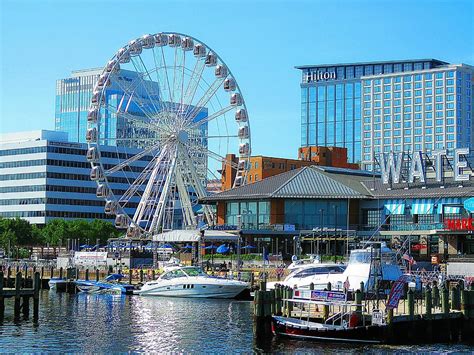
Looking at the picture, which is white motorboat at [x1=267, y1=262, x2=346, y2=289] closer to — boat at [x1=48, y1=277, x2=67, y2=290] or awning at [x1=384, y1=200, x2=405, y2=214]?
boat at [x1=48, y1=277, x2=67, y2=290]

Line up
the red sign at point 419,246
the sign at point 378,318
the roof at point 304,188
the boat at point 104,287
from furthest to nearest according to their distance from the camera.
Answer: the roof at point 304,188 → the red sign at point 419,246 → the boat at point 104,287 → the sign at point 378,318

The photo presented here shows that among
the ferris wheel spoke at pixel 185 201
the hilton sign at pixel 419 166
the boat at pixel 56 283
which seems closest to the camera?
the boat at pixel 56 283

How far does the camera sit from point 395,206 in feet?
385

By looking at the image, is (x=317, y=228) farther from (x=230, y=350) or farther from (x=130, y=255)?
(x=230, y=350)

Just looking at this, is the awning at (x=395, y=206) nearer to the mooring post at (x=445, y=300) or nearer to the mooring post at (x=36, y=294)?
the mooring post at (x=36, y=294)

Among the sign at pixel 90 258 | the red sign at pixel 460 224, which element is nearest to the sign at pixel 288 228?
the red sign at pixel 460 224

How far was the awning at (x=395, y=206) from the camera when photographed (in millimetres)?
116688

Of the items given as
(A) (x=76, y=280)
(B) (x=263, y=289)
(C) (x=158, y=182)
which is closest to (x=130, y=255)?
(C) (x=158, y=182)

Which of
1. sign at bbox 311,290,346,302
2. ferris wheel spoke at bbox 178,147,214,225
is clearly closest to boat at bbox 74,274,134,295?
ferris wheel spoke at bbox 178,147,214,225

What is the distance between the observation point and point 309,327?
53.8m

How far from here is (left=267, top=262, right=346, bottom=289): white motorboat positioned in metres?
72.6

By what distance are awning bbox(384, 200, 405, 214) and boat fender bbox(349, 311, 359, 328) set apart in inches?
2529

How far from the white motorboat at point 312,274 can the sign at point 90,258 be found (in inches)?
1890

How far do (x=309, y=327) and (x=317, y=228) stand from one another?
63.3 meters
